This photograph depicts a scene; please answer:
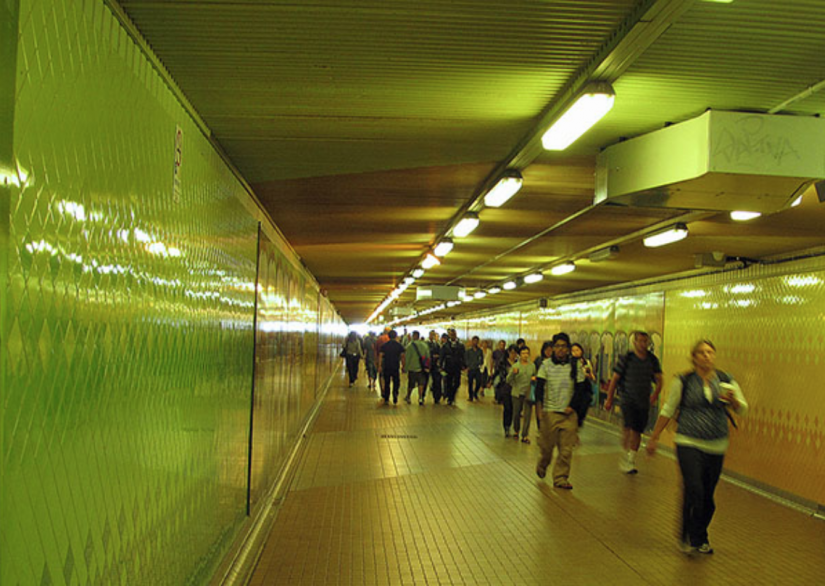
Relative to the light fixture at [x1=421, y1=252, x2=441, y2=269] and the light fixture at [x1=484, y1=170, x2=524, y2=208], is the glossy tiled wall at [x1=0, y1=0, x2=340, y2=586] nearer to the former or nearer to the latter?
the light fixture at [x1=484, y1=170, x2=524, y2=208]

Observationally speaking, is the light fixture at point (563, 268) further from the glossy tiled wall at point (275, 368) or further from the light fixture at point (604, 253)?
the glossy tiled wall at point (275, 368)

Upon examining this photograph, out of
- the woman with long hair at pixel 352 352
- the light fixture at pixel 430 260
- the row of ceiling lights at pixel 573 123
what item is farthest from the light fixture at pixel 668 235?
the woman with long hair at pixel 352 352

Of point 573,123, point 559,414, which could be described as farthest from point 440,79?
point 559,414

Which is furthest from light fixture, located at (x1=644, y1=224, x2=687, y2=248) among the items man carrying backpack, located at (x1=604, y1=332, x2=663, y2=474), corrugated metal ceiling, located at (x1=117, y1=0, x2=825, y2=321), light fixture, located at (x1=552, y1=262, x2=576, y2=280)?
light fixture, located at (x1=552, y1=262, x2=576, y2=280)

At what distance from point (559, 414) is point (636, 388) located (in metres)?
1.43

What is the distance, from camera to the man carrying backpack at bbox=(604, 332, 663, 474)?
10.3 m

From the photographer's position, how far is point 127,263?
3.14 meters

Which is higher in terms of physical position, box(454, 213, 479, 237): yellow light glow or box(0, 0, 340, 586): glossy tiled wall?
box(454, 213, 479, 237): yellow light glow

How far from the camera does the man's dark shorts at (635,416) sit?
1022 centimetres

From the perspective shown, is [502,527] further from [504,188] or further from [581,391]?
[504,188]

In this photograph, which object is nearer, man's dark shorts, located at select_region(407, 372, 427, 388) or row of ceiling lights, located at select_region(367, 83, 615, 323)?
row of ceiling lights, located at select_region(367, 83, 615, 323)

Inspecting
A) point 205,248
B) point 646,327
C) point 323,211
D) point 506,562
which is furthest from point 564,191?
point 646,327

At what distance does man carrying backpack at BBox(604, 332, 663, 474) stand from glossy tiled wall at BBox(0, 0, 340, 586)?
21.9ft

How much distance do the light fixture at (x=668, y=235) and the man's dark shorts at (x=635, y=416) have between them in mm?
2228
